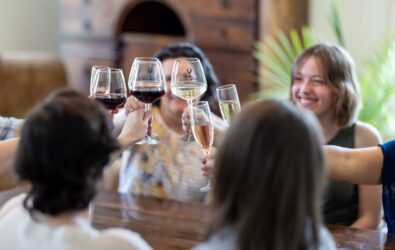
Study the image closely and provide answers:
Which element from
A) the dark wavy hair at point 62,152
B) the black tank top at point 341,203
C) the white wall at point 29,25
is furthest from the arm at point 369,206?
the white wall at point 29,25

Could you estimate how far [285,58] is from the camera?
11.1ft

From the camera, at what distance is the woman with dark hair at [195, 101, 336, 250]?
1.03m

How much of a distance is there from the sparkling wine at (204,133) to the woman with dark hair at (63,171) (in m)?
0.59

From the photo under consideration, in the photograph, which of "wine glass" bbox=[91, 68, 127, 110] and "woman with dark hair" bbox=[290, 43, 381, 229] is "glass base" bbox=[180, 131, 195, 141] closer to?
"wine glass" bbox=[91, 68, 127, 110]

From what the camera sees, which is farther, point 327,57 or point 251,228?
point 327,57

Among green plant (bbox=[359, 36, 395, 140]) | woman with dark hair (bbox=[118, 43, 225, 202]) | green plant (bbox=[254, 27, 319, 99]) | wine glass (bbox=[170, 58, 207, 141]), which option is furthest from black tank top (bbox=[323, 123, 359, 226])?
green plant (bbox=[254, 27, 319, 99])

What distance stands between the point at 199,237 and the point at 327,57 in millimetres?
884

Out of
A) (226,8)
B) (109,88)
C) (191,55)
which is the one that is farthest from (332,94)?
(226,8)

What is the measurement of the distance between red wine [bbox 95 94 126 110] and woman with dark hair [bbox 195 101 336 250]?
78 centimetres

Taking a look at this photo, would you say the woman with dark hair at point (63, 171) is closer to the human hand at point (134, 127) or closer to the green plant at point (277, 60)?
the human hand at point (134, 127)

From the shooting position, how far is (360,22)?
3.67 meters

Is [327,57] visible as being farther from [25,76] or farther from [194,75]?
[25,76]

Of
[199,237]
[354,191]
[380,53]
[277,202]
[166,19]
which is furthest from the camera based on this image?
[166,19]

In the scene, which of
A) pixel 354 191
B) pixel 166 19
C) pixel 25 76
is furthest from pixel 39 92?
pixel 354 191
